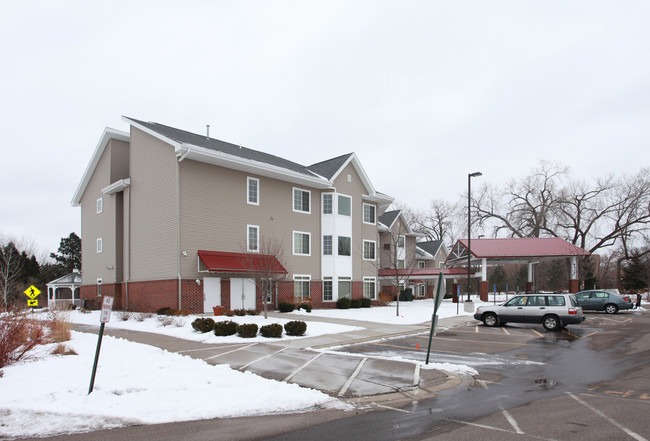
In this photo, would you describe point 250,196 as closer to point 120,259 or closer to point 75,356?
point 120,259

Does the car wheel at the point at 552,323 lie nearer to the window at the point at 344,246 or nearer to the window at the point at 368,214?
the window at the point at 344,246

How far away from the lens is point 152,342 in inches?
611

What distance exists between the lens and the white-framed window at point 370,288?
125ft

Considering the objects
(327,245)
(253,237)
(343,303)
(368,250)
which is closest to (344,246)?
(327,245)

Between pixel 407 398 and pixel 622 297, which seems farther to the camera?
pixel 622 297

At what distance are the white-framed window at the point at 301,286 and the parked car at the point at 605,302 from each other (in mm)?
18291

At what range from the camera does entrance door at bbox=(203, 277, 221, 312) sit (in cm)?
2720

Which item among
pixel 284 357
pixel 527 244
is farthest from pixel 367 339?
pixel 527 244

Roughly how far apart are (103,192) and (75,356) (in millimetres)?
25124

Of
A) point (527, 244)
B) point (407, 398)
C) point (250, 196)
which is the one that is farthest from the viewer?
point (527, 244)

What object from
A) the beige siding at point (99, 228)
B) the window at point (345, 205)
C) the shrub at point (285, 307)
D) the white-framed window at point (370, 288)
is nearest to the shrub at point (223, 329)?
the shrub at point (285, 307)

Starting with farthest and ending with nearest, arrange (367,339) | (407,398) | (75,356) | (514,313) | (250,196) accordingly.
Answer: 1. (250,196)
2. (514,313)
3. (367,339)
4. (75,356)
5. (407,398)

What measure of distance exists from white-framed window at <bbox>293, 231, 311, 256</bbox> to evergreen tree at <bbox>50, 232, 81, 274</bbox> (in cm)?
4502

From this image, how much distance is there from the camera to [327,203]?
35.5 m
